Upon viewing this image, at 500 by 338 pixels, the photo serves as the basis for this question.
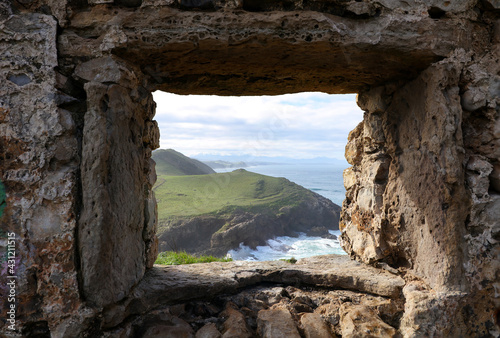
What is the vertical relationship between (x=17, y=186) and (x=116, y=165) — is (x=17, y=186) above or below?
below

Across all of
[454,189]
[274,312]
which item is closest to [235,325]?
[274,312]

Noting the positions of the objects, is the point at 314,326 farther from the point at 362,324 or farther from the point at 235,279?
the point at 235,279

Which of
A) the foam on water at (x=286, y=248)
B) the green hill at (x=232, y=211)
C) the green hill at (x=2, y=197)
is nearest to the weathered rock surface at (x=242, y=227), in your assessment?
the green hill at (x=232, y=211)

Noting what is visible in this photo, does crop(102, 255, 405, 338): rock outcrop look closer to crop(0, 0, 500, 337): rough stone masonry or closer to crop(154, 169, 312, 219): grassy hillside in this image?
Answer: crop(0, 0, 500, 337): rough stone masonry

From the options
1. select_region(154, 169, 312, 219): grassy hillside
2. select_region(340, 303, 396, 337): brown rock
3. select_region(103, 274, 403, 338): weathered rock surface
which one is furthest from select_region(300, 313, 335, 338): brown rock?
select_region(154, 169, 312, 219): grassy hillside

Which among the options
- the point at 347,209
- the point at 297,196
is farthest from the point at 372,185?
the point at 297,196

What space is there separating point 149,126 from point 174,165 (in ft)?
33.8

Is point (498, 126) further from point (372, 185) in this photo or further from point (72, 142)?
point (72, 142)

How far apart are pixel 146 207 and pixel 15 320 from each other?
0.95 meters

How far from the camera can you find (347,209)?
3113 mm

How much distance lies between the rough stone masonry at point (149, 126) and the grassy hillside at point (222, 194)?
940 cm

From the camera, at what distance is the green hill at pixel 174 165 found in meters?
12.1

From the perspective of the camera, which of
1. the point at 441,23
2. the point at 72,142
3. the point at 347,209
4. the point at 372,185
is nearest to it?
the point at 72,142

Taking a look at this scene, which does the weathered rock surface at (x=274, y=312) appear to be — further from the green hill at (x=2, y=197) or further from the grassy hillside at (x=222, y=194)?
the grassy hillside at (x=222, y=194)
